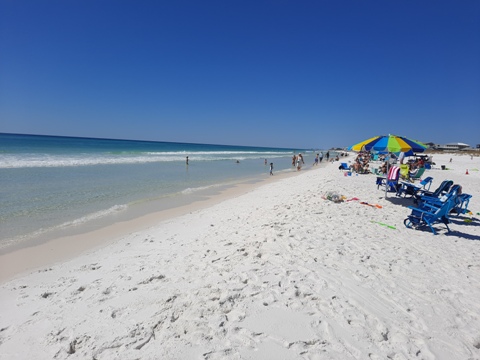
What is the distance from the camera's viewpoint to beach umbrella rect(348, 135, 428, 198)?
843 centimetres

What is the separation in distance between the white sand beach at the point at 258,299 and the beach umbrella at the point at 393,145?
344cm

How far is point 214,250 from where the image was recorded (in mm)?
4863

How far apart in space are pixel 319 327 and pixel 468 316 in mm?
1858

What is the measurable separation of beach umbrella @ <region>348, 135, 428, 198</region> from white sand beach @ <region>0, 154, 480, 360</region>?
3437 millimetres

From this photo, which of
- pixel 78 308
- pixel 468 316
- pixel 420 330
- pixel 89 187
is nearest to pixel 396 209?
pixel 468 316

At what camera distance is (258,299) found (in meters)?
3.19

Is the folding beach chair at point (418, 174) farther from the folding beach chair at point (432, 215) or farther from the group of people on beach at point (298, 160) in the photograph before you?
the group of people on beach at point (298, 160)

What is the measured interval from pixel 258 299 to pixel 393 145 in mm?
7622

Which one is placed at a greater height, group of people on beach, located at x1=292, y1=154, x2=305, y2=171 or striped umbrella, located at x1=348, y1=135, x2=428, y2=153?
striped umbrella, located at x1=348, y1=135, x2=428, y2=153

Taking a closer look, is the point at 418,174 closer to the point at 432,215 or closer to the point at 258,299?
the point at 432,215

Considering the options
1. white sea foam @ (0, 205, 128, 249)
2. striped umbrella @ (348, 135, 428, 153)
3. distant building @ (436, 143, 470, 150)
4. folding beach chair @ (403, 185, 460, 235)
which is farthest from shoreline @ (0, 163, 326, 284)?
distant building @ (436, 143, 470, 150)

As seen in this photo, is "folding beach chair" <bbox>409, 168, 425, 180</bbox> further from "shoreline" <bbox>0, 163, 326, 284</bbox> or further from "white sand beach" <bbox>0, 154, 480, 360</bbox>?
"shoreline" <bbox>0, 163, 326, 284</bbox>

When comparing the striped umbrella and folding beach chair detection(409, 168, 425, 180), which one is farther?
folding beach chair detection(409, 168, 425, 180)

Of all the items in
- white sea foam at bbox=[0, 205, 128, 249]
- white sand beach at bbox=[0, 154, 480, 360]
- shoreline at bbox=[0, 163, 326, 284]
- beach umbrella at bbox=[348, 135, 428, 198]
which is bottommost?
shoreline at bbox=[0, 163, 326, 284]
